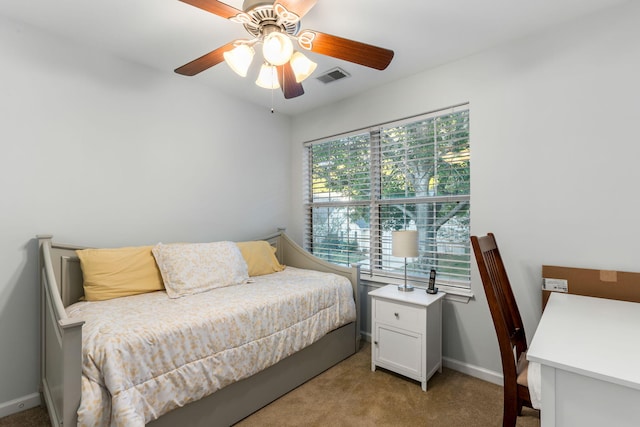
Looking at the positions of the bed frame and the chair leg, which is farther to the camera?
the chair leg

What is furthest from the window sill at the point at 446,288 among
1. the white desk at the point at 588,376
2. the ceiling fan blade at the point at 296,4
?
the ceiling fan blade at the point at 296,4

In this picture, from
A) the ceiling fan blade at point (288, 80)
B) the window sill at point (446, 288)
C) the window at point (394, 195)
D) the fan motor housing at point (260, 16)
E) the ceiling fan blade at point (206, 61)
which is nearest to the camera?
the fan motor housing at point (260, 16)

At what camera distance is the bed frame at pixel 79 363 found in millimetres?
1186

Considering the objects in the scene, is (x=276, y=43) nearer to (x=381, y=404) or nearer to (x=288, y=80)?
(x=288, y=80)

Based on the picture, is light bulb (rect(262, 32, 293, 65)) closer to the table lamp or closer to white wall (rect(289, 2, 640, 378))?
white wall (rect(289, 2, 640, 378))

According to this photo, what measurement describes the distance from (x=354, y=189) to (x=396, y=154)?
569mm

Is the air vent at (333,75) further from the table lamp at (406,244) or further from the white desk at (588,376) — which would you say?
the white desk at (588,376)

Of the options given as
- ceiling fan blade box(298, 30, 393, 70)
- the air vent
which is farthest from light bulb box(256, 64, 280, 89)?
the air vent

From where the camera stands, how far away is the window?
97.2 inches

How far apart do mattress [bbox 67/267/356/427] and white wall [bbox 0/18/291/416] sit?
58 cm

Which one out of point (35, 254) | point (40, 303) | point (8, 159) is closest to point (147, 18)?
point (8, 159)

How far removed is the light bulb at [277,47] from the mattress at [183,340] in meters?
1.39

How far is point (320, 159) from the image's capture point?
352cm

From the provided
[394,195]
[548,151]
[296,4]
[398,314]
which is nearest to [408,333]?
[398,314]
